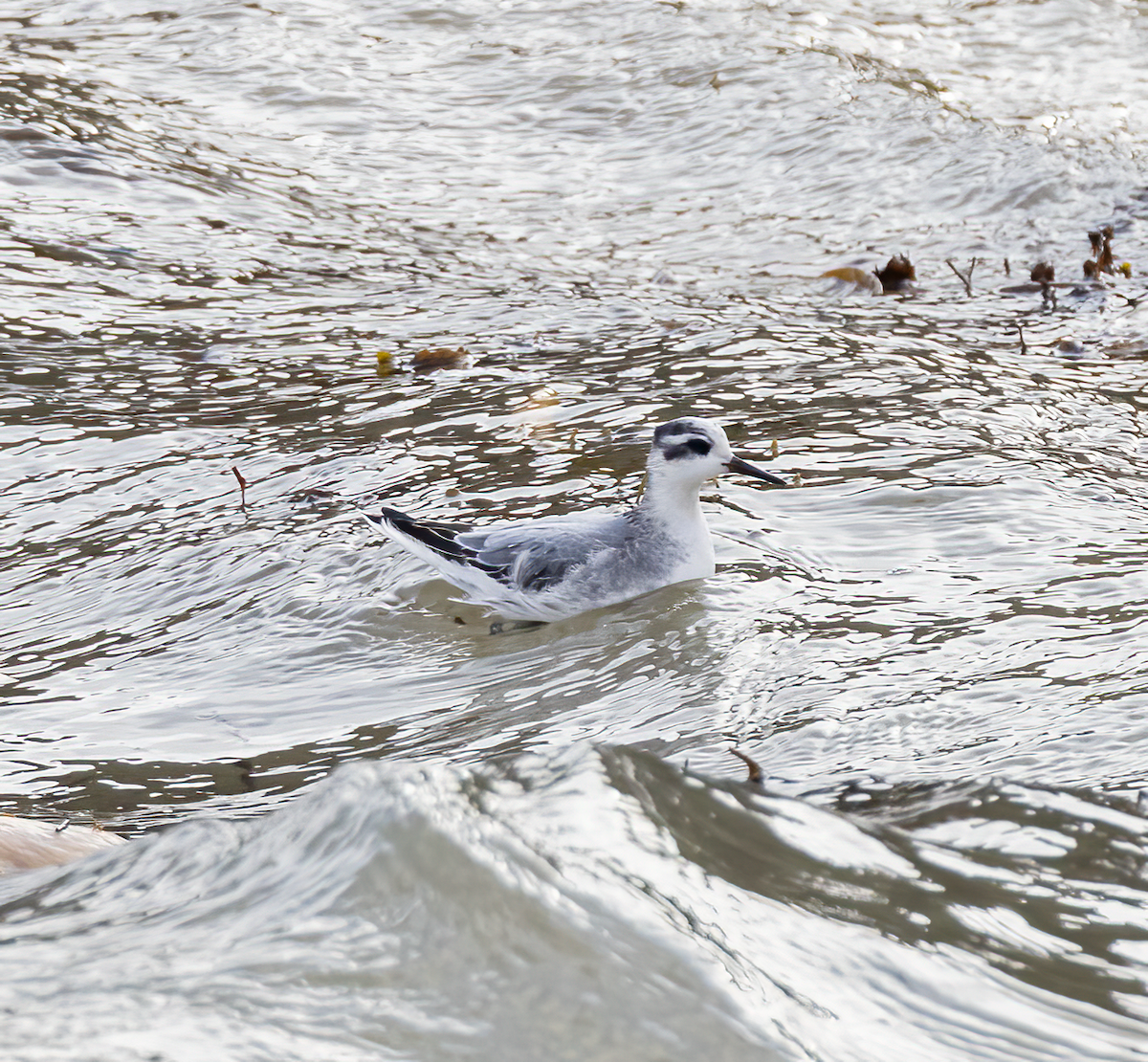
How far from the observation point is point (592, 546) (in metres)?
5.96

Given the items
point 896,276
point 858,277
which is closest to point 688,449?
point 858,277

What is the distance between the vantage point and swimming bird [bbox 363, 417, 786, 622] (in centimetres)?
589

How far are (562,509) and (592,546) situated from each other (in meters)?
0.74

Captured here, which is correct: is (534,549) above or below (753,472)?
below

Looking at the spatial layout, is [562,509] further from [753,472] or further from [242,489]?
[242,489]

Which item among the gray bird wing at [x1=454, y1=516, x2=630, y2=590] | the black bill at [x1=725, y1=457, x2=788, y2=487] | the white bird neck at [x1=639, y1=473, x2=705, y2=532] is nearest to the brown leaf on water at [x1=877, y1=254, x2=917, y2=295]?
the black bill at [x1=725, y1=457, x2=788, y2=487]

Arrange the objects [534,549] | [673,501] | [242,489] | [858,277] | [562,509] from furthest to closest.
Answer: [858,277]
[562,509]
[242,489]
[673,501]
[534,549]

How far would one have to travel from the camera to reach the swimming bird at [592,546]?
5.89m

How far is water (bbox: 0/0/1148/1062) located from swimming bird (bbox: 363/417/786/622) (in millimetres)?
161

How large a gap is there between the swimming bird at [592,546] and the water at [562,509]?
16 centimetres

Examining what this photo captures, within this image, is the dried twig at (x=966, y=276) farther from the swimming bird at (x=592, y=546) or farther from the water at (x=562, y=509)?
the swimming bird at (x=592, y=546)

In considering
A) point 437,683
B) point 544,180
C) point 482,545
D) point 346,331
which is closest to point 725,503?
point 482,545

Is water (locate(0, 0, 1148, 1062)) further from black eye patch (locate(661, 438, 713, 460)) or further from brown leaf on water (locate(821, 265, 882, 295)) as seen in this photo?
black eye patch (locate(661, 438, 713, 460))

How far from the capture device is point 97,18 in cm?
1432
